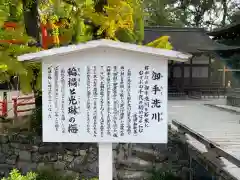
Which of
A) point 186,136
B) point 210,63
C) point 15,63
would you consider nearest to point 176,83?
point 210,63

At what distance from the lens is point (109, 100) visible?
407 centimetres

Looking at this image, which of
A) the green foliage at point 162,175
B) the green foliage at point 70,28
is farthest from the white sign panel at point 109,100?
the green foliage at point 162,175

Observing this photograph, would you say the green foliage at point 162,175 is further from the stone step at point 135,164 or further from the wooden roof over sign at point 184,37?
the wooden roof over sign at point 184,37

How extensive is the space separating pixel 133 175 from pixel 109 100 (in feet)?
11.2

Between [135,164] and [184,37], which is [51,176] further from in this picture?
[184,37]

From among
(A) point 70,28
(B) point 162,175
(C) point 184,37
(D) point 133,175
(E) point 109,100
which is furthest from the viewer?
(C) point 184,37

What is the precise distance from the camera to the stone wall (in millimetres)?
7086

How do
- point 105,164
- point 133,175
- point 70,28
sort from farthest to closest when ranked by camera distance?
point 70,28 → point 133,175 → point 105,164

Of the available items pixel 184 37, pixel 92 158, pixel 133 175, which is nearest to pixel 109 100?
pixel 92 158

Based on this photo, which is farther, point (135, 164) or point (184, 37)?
point (184, 37)

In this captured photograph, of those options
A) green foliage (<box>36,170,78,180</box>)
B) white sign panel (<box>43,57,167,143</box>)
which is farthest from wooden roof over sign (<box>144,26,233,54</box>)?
white sign panel (<box>43,57,167,143</box>)

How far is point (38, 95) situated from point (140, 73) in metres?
4.51

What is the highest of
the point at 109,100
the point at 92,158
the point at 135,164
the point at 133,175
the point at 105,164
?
the point at 109,100

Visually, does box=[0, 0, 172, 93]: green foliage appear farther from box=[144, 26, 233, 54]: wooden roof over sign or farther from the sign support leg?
A: box=[144, 26, 233, 54]: wooden roof over sign
